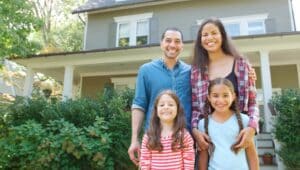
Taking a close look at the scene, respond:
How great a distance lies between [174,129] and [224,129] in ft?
1.15

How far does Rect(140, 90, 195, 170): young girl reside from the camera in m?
2.00

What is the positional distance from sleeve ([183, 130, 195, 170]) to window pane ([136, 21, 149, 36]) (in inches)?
416

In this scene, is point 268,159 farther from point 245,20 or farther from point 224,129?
point 245,20

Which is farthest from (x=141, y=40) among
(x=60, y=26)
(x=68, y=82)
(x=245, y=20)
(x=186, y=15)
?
(x=60, y=26)

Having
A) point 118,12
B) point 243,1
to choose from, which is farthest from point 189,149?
point 118,12

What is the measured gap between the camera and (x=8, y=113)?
7.47m

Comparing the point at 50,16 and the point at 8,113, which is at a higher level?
the point at 50,16

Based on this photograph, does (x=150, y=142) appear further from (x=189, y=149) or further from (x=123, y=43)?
(x=123, y=43)

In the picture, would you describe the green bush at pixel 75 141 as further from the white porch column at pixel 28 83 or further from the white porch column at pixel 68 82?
the white porch column at pixel 28 83

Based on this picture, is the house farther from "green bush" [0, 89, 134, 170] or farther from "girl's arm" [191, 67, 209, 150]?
"girl's arm" [191, 67, 209, 150]

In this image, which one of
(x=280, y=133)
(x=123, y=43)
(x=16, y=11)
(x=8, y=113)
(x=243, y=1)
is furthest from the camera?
(x=123, y=43)

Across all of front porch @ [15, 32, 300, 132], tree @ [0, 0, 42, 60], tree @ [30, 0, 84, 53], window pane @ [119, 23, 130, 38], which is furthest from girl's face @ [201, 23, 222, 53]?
tree @ [30, 0, 84, 53]

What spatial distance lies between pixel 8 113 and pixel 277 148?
6.65 m

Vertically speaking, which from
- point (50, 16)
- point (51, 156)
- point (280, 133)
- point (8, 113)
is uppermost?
point (50, 16)
